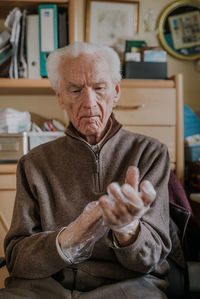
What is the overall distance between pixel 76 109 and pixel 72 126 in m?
0.08

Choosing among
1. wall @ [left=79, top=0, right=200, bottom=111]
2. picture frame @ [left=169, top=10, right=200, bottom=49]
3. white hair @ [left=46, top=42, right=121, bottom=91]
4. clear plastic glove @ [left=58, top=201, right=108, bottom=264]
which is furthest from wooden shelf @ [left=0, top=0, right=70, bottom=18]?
clear plastic glove @ [left=58, top=201, right=108, bottom=264]

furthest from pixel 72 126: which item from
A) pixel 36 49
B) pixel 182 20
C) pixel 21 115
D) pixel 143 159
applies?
pixel 182 20

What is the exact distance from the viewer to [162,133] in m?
1.82

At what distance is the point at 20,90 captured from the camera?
6.56ft

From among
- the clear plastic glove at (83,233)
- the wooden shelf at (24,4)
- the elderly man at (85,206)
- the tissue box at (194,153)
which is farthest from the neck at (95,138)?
the wooden shelf at (24,4)

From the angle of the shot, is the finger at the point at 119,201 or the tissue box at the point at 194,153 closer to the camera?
the finger at the point at 119,201

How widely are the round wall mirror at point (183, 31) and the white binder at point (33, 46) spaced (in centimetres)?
103

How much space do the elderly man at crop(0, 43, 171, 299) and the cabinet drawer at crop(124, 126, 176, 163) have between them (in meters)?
0.68

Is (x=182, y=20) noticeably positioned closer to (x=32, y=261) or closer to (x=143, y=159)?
(x=143, y=159)

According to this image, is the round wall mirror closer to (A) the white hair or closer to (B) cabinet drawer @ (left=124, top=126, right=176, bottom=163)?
(B) cabinet drawer @ (left=124, top=126, right=176, bottom=163)

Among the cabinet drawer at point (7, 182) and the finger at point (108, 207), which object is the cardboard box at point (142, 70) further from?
the finger at point (108, 207)

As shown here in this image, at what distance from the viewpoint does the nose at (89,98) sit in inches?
40.5

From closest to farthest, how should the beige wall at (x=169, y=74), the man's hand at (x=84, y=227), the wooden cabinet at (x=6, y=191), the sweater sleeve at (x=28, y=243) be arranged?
the man's hand at (x=84, y=227), the sweater sleeve at (x=28, y=243), the wooden cabinet at (x=6, y=191), the beige wall at (x=169, y=74)

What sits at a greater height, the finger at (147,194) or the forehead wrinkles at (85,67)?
the forehead wrinkles at (85,67)
